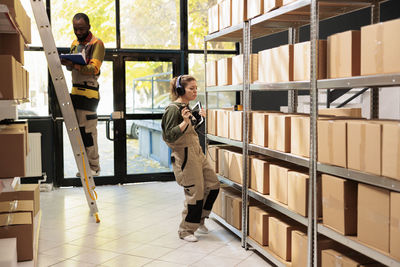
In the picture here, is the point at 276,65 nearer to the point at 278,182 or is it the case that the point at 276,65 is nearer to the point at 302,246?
the point at 278,182

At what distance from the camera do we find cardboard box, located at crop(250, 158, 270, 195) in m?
3.87

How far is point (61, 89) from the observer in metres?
4.67

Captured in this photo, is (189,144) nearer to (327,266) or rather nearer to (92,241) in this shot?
(92,241)

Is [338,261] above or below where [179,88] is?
below

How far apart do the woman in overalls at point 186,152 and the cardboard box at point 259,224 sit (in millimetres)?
508

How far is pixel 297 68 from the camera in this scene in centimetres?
333

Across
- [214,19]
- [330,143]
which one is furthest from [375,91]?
[214,19]

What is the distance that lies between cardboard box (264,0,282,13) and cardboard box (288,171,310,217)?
127 centimetres

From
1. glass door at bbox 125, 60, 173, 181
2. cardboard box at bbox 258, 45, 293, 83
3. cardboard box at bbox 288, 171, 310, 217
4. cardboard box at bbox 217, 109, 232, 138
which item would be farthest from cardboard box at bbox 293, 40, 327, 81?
glass door at bbox 125, 60, 173, 181

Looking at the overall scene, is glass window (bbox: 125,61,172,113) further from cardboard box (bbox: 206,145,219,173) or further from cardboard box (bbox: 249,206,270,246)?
cardboard box (bbox: 249,206,270,246)

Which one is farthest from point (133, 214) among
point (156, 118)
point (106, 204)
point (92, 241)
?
point (156, 118)

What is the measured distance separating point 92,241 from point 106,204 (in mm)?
1549

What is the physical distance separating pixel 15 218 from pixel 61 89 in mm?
1578

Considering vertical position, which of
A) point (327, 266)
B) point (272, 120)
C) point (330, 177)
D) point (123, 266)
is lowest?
point (123, 266)
